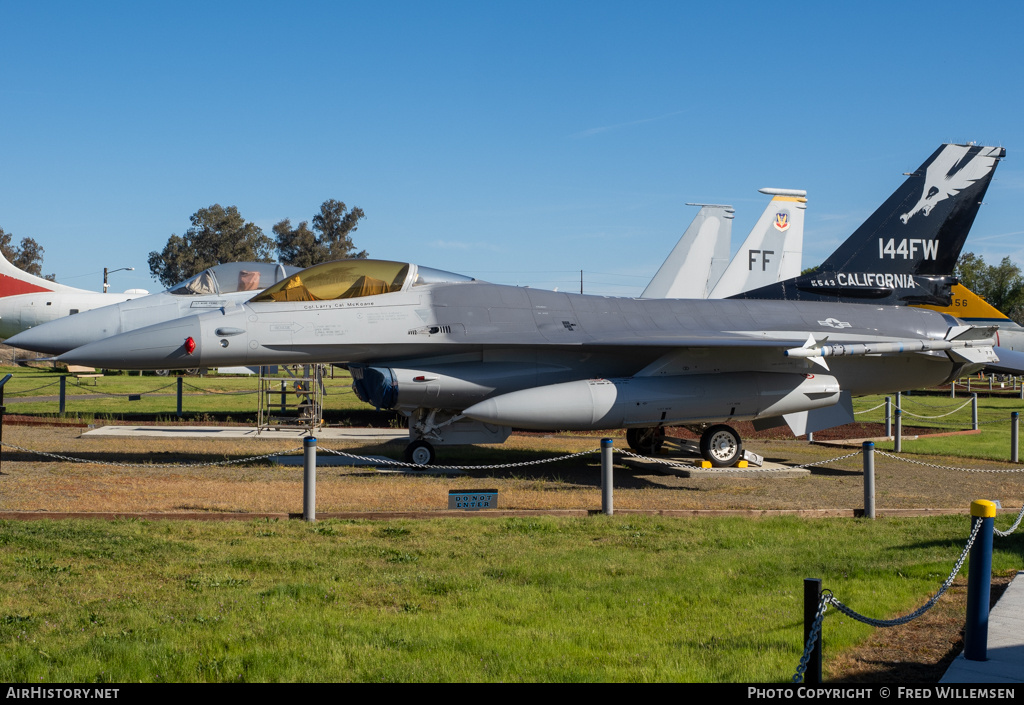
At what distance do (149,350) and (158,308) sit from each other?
241 cm

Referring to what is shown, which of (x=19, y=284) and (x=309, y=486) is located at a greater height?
(x=19, y=284)

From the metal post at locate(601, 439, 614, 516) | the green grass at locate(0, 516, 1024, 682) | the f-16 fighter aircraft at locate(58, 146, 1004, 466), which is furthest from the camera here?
the f-16 fighter aircraft at locate(58, 146, 1004, 466)

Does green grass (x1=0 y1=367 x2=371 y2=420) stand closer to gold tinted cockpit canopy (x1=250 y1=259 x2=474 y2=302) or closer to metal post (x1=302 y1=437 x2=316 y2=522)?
gold tinted cockpit canopy (x1=250 y1=259 x2=474 y2=302)

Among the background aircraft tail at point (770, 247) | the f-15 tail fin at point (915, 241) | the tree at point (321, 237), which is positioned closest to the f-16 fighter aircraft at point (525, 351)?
the f-15 tail fin at point (915, 241)

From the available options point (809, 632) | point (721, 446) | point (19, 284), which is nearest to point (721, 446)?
point (721, 446)

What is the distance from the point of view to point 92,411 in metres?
22.1

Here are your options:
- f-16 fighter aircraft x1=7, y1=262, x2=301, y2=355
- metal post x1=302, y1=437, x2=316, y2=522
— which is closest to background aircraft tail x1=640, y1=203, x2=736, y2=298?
f-16 fighter aircraft x1=7, y1=262, x2=301, y2=355

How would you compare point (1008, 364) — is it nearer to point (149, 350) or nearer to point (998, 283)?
point (149, 350)

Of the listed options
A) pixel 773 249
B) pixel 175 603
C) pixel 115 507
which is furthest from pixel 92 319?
pixel 773 249

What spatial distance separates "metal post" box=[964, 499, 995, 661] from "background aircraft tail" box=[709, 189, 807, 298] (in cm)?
1979

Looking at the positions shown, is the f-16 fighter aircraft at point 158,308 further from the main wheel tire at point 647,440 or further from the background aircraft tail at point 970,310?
the background aircraft tail at point 970,310

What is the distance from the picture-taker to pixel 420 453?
13.0m

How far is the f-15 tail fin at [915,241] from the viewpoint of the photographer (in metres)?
15.7

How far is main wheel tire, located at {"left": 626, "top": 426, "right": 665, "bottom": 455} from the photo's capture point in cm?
1545
